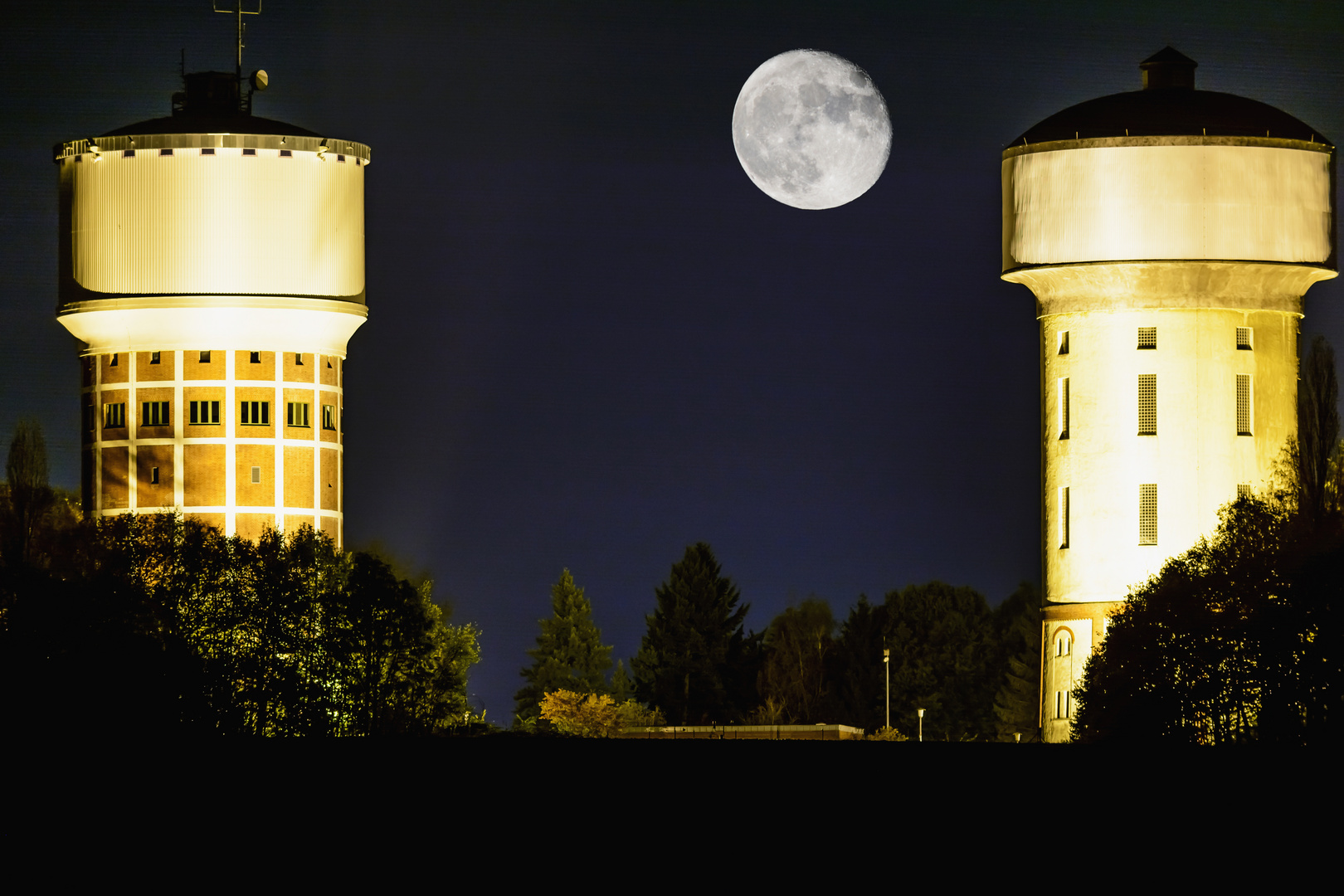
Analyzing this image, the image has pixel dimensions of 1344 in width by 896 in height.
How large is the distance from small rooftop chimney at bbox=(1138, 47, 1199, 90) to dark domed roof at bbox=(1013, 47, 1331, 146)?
1.58m

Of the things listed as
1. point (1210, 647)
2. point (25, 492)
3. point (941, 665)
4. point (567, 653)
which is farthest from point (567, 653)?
point (1210, 647)

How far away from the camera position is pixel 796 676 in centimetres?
15325

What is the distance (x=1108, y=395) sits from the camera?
10269 cm

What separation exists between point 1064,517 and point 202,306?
111 feet

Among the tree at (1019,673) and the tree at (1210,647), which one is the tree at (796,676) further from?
the tree at (1210,647)

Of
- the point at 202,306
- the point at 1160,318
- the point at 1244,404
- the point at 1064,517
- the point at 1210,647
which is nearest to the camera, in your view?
the point at 1210,647

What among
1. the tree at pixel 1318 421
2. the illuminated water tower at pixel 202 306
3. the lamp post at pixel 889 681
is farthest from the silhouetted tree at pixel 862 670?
the tree at pixel 1318 421

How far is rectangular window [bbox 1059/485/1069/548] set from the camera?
10394 cm

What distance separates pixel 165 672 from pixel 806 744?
20.4 meters

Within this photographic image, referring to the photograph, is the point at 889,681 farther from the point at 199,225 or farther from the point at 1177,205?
the point at 1177,205

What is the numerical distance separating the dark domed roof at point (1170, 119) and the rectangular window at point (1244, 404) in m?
7.55

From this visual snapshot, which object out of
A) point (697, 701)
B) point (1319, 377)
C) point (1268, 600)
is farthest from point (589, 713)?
point (1268, 600)

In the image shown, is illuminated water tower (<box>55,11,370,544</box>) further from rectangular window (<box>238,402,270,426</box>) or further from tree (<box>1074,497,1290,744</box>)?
tree (<box>1074,497,1290,744</box>)

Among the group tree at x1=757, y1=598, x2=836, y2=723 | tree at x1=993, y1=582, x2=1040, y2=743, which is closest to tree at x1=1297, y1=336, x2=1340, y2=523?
tree at x1=993, y1=582, x2=1040, y2=743
